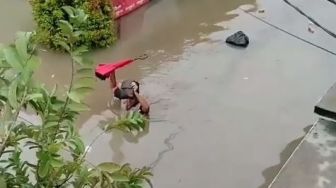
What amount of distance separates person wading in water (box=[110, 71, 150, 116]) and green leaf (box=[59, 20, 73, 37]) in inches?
183

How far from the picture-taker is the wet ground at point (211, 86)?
20.3 ft

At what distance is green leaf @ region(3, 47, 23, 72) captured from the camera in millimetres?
1867

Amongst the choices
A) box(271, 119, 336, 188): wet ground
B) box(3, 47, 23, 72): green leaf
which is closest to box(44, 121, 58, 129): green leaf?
box(3, 47, 23, 72): green leaf

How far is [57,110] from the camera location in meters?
2.03

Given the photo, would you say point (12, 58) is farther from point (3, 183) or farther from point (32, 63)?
point (3, 183)

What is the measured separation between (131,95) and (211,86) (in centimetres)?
112

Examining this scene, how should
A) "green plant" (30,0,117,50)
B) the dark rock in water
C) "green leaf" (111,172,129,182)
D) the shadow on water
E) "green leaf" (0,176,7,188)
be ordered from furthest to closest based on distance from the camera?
the dark rock in water < "green plant" (30,0,117,50) < the shadow on water < "green leaf" (111,172,129,182) < "green leaf" (0,176,7,188)

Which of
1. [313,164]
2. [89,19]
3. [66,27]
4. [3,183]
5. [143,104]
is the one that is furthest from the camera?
[89,19]

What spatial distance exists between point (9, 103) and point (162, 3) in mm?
7689

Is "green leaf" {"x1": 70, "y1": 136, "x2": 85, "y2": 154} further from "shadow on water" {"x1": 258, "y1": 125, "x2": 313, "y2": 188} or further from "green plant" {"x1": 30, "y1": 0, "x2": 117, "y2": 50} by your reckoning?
"green plant" {"x1": 30, "y1": 0, "x2": 117, "y2": 50}

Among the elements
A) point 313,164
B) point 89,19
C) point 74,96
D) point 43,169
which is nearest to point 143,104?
point 89,19

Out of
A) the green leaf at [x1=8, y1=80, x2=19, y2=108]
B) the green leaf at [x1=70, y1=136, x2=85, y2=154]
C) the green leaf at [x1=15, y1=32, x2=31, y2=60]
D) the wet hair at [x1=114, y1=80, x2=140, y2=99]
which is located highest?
the green leaf at [x1=15, y1=32, x2=31, y2=60]

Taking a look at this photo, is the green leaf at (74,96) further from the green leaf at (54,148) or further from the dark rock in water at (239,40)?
the dark rock in water at (239,40)

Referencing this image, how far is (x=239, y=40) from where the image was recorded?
8.08m
